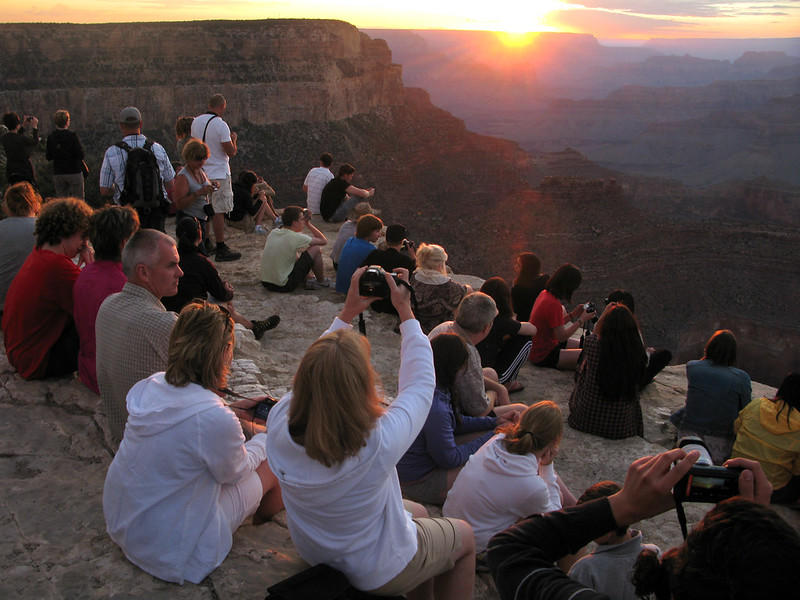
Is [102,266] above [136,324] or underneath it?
above

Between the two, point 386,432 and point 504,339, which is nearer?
point 386,432

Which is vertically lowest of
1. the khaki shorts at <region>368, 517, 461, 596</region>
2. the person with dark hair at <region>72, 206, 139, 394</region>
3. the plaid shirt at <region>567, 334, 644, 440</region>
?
the plaid shirt at <region>567, 334, 644, 440</region>

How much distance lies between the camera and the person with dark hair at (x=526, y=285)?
7281mm

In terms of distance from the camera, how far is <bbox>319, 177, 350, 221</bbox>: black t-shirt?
10859 mm

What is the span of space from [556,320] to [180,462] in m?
4.62

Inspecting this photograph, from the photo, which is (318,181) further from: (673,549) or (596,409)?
(673,549)

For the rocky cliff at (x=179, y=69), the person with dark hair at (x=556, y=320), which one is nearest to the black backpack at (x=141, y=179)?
the person with dark hair at (x=556, y=320)

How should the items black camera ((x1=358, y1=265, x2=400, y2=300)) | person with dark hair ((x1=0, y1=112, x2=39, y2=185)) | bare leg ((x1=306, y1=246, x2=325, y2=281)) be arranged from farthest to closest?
1. person with dark hair ((x1=0, y1=112, x2=39, y2=185))
2. bare leg ((x1=306, y1=246, x2=325, y2=281))
3. black camera ((x1=358, y1=265, x2=400, y2=300))

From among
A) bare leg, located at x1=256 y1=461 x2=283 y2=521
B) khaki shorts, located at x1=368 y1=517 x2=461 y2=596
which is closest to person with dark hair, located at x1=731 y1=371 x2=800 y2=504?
khaki shorts, located at x1=368 y1=517 x2=461 y2=596

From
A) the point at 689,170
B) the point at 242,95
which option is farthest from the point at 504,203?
the point at 689,170

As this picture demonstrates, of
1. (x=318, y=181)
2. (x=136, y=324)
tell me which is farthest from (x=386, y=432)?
(x=318, y=181)

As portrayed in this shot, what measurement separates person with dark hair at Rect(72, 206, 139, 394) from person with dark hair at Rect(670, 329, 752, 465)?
441 centimetres

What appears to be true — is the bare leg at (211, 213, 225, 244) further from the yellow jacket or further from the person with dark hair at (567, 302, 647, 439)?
the yellow jacket

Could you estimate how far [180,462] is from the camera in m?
2.67
